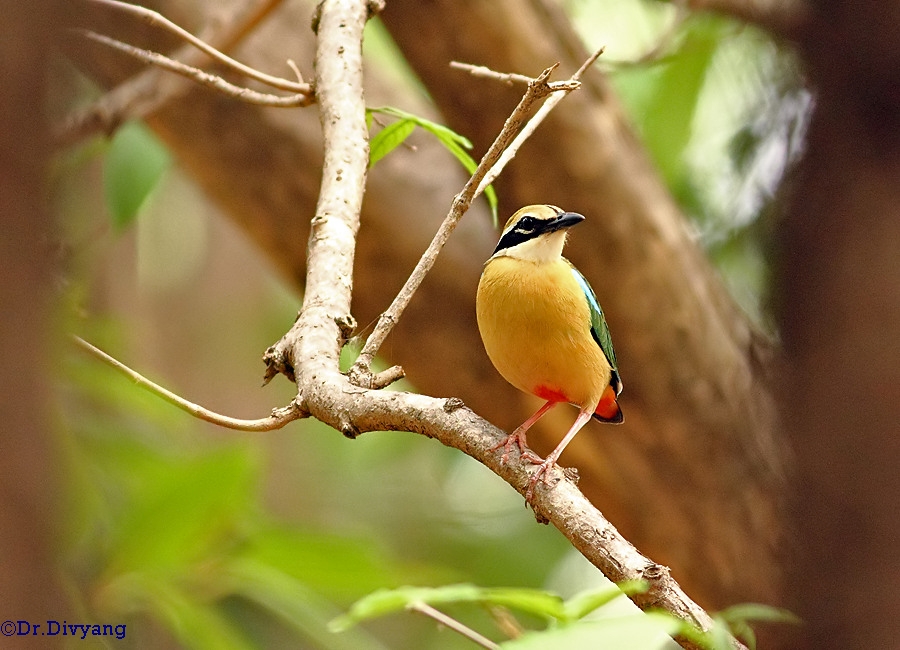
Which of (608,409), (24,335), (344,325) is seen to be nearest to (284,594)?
(608,409)

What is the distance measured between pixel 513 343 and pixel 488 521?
5200mm

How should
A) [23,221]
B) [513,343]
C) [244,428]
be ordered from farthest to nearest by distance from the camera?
[513,343] → [244,428] → [23,221]

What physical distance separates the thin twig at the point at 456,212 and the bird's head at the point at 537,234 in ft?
1.30

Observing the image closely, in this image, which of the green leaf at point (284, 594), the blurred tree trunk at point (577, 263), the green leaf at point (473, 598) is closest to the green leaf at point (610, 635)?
the green leaf at point (473, 598)

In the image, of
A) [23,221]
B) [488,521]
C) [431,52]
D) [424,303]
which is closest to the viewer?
[23,221]

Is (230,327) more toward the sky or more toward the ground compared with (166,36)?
more toward the sky

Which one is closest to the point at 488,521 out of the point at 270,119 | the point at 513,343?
the point at 270,119

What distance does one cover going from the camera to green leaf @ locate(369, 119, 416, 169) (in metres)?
2.36

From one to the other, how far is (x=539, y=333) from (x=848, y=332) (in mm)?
2695

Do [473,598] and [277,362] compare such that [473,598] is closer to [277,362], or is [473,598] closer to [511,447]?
[511,447]

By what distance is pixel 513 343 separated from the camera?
2.09 metres

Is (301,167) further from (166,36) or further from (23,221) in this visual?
(23,221)

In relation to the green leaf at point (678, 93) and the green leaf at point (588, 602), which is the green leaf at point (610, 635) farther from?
the green leaf at point (678, 93)

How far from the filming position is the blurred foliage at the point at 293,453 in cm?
393
